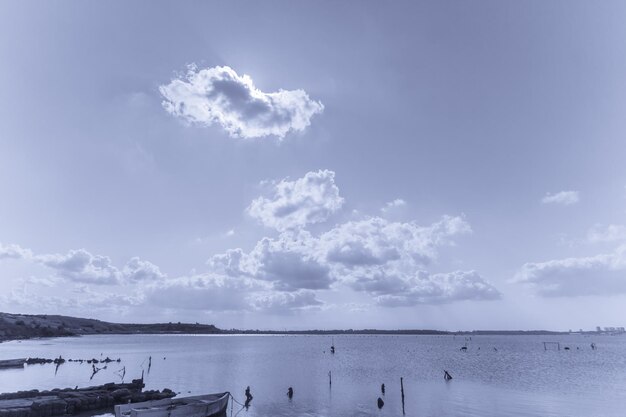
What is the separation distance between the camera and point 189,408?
39.1 m

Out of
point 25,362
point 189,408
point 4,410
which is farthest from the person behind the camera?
point 25,362

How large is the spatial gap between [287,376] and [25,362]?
57.6 m

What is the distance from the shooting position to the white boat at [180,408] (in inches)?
1417

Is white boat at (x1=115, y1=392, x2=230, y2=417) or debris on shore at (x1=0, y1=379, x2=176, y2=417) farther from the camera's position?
debris on shore at (x1=0, y1=379, x2=176, y2=417)

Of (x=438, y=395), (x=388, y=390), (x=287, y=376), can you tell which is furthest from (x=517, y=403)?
(x=287, y=376)

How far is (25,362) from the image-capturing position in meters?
89.2

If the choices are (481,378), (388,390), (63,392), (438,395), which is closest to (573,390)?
(481,378)

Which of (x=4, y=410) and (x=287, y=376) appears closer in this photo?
(x=4, y=410)

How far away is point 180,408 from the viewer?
38.2 meters

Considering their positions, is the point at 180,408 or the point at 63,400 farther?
the point at 63,400

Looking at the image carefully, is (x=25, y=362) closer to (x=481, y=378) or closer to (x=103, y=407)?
(x=103, y=407)

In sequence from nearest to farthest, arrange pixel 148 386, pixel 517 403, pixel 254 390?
pixel 517 403 < pixel 254 390 < pixel 148 386

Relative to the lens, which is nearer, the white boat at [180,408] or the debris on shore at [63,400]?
the white boat at [180,408]

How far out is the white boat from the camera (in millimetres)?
36000
